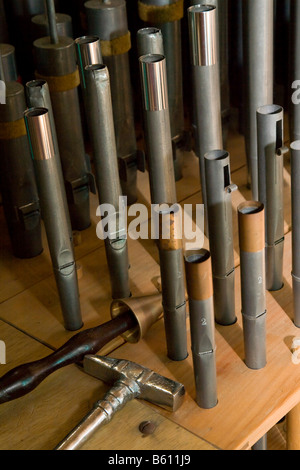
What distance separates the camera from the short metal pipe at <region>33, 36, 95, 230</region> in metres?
1.15

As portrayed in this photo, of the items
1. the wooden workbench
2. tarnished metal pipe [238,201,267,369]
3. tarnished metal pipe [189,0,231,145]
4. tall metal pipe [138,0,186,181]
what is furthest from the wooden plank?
tarnished metal pipe [189,0,231,145]

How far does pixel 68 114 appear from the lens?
121cm

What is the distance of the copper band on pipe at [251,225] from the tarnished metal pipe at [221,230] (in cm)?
8

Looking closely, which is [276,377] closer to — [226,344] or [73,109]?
[226,344]

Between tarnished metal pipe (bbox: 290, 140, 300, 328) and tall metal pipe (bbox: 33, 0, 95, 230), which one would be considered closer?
tarnished metal pipe (bbox: 290, 140, 300, 328)

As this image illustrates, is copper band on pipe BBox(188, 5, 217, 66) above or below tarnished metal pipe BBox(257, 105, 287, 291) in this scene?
above

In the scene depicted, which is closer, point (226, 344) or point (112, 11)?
point (226, 344)

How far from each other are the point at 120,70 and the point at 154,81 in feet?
0.86

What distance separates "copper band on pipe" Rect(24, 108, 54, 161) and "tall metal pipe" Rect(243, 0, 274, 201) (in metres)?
0.38

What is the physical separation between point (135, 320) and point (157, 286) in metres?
0.14

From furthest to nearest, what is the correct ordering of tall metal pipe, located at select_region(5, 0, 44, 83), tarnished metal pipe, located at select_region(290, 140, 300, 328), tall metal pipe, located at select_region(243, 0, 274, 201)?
1. tall metal pipe, located at select_region(5, 0, 44, 83)
2. tall metal pipe, located at select_region(243, 0, 274, 201)
3. tarnished metal pipe, located at select_region(290, 140, 300, 328)

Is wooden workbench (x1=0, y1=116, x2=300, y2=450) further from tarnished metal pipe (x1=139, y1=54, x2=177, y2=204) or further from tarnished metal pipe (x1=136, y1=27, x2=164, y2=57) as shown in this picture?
tarnished metal pipe (x1=136, y1=27, x2=164, y2=57)

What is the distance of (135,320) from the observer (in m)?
1.05

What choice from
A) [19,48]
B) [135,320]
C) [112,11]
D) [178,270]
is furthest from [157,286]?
[19,48]
